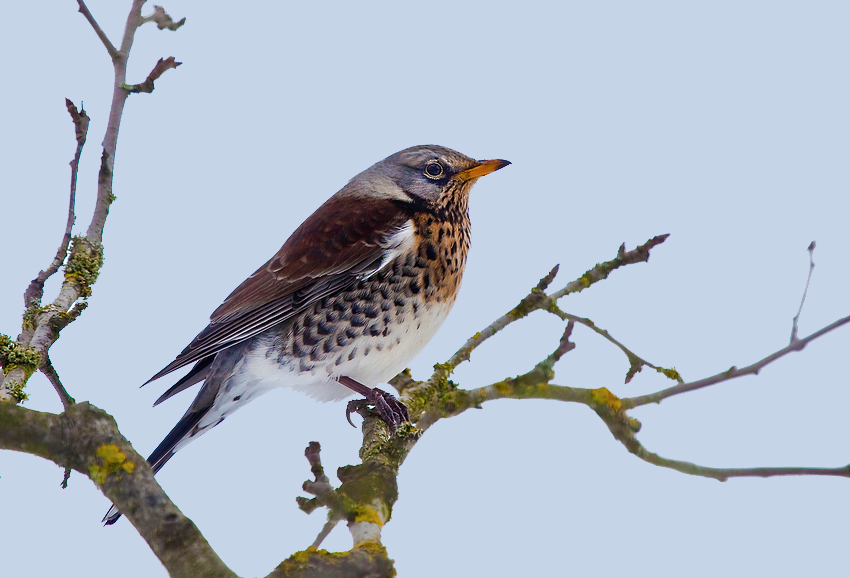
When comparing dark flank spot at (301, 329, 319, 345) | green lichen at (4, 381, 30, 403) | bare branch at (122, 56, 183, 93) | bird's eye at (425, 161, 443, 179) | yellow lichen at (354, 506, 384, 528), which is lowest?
yellow lichen at (354, 506, 384, 528)

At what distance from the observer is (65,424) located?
200 centimetres

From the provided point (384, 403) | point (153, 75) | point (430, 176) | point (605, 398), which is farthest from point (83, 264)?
point (605, 398)

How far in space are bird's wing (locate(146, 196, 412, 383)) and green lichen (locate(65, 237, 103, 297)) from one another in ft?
1.50

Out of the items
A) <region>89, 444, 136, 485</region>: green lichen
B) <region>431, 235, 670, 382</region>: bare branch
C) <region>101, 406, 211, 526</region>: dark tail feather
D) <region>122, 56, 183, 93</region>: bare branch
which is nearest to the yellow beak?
<region>431, 235, 670, 382</region>: bare branch

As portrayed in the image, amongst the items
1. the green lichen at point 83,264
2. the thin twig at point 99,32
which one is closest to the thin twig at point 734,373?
the green lichen at point 83,264

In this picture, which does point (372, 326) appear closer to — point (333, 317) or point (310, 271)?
point (333, 317)

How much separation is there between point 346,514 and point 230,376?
1.45 metres

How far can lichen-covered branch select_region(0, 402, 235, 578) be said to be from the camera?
6.10 feet

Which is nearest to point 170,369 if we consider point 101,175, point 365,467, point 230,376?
point 230,376

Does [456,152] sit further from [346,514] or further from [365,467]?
[346,514]

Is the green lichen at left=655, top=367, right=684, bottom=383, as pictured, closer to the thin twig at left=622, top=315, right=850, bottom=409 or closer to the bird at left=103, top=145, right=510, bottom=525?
the thin twig at left=622, top=315, right=850, bottom=409

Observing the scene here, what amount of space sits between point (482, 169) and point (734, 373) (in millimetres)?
1777

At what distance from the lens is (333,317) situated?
3285 millimetres

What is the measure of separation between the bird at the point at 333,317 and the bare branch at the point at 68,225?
20.9 inches
